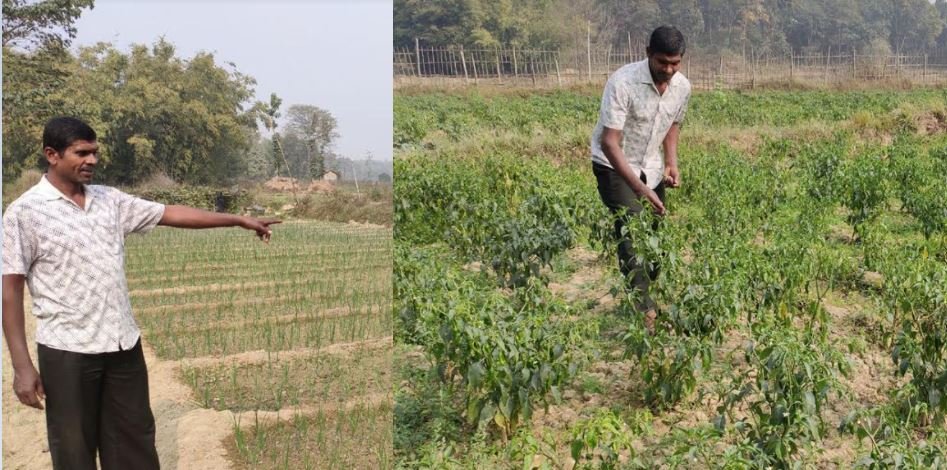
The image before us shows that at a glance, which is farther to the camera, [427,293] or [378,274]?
[427,293]

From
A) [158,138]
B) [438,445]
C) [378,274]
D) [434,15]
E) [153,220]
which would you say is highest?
[434,15]

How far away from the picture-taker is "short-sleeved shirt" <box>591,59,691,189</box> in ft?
14.4

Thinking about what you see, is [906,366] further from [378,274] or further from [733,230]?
[733,230]

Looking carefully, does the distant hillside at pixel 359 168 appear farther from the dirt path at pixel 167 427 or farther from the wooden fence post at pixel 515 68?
the wooden fence post at pixel 515 68

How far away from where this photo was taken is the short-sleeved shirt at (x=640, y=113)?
14.4 feet

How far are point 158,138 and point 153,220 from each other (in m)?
0.45

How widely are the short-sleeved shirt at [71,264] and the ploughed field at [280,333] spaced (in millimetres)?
448

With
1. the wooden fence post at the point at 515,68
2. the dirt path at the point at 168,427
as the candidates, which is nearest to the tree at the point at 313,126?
the dirt path at the point at 168,427

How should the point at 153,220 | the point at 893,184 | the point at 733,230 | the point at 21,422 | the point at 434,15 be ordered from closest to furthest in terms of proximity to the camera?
the point at 153,220, the point at 21,422, the point at 733,230, the point at 893,184, the point at 434,15

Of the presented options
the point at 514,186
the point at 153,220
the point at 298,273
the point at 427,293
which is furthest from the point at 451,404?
the point at 514,186

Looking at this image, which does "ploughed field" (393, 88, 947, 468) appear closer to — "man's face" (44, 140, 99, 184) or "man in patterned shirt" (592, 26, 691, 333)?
"man in patterned shirt" (592, 26, 691, 333)

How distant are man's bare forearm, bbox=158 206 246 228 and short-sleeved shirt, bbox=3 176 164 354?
0.16 m

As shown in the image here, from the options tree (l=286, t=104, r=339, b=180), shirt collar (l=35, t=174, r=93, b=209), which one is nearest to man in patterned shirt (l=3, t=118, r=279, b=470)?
shirt collar (l=35, t=174, r=93, b=209)

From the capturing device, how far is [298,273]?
143 inches
